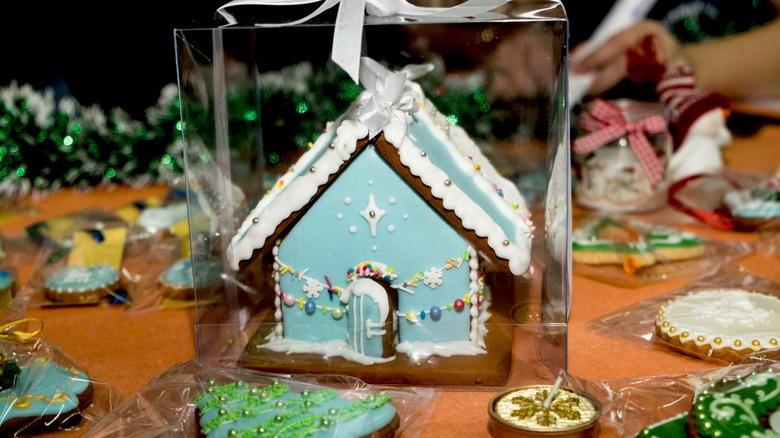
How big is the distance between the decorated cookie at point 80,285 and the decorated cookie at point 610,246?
1.14 meters

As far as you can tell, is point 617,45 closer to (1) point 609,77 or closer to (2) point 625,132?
(1) point 609,77

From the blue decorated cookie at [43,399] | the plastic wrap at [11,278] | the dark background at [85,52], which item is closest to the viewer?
the blue decorated cookie at [43,399]

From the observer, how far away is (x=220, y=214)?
154cm

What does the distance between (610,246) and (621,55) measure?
800 millimetres

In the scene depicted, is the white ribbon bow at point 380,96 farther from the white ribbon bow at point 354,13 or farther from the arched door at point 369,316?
the arched door at point 369,316

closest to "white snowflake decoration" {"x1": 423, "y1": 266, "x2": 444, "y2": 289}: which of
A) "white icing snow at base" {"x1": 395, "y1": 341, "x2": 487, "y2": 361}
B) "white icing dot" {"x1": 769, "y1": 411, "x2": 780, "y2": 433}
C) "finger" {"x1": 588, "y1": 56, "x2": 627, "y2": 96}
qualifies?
"white icing snow at base" {"x1": 395, "y1": 341, "x2": 487, "y2": 361}

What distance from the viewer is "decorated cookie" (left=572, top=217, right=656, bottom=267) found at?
6.04 ft

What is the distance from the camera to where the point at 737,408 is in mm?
1030

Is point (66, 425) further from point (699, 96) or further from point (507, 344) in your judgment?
point (699, 96)

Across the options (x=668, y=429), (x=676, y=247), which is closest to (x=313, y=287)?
(x=668, y=429)

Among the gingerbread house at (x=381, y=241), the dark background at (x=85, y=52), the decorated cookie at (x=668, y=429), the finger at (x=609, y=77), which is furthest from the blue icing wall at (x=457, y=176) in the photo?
the dark background at (x=85, y=52)

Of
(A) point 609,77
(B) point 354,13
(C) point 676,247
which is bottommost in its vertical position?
(C) point 676,247

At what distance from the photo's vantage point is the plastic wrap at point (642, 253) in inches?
71.8

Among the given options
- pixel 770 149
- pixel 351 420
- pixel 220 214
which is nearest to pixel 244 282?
pixel 220 214
